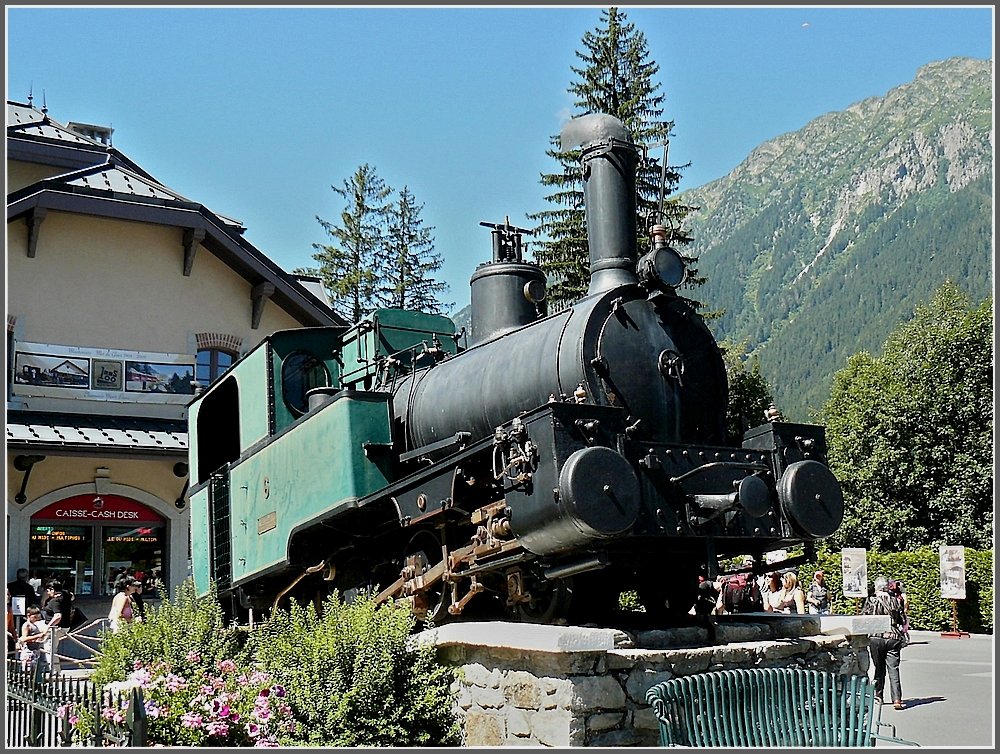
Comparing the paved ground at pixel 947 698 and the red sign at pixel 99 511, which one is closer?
the paved ground at pixel 947 698

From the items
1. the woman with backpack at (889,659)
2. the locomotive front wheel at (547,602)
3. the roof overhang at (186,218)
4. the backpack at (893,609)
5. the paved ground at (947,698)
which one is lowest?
the paved ground at (947,698)

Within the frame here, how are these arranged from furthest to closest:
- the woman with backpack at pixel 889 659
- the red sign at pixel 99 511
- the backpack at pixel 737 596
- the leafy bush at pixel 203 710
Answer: the red sign at pixel 99 511 < the backpack at pixel 737 596 < the woman with backpack at pixel 889 659 < the leafy bush at pixel 203 710

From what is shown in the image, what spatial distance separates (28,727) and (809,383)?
398ft

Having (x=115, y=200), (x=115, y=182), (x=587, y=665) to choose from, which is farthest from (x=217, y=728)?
(x=115, y=182)

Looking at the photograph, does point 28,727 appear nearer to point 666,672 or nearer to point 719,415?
point 666,672

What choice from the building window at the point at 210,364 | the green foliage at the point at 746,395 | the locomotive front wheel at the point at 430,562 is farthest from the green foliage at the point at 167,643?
the green foliage at the point at 746,395

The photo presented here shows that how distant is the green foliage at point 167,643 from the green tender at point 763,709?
3.17m

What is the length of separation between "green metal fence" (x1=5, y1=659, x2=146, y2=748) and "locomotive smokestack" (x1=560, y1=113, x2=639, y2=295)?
161 inches

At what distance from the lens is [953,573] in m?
20.0

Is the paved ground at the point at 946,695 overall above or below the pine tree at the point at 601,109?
below

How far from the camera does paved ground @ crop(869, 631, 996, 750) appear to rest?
8.84 metres

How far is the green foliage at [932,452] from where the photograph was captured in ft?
87.6

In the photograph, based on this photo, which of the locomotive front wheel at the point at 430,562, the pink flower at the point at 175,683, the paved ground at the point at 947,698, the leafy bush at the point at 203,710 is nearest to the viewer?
the leafy bush at the point at 203,710

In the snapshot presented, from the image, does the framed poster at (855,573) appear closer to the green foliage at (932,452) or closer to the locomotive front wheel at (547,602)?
the green foliage at (932,452)
